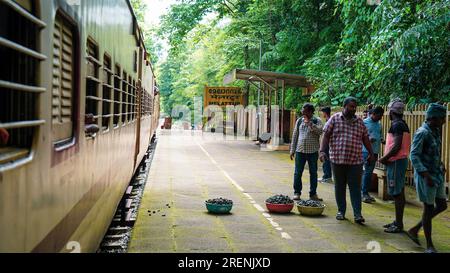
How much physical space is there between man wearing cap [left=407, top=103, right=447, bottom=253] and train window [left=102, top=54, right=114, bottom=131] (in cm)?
325

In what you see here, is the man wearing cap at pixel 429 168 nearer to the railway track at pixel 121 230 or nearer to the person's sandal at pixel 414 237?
the person's sandal at pixel 414 237

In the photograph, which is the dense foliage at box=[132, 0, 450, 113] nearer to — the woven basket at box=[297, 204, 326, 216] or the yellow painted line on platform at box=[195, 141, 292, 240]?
the yellow painted line on platform at box=[195, 141, 292, 240]

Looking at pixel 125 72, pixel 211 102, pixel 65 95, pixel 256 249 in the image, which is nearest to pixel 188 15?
pixel 211 102

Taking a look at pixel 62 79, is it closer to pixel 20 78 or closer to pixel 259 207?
pixel 20 78

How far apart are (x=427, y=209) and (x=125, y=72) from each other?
4312mm

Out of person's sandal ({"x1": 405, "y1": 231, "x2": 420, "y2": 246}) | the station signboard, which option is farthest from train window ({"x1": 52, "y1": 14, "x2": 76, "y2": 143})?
the station signboard

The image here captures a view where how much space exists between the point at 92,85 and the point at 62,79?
1.34 metres

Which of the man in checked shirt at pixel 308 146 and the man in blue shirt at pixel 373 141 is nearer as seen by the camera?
the man in checked shirt at pixel 308 146

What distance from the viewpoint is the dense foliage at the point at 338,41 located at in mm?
10859

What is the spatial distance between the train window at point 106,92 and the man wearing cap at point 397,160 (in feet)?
11.7

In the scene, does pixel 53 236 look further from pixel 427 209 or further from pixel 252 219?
pixel 252 219

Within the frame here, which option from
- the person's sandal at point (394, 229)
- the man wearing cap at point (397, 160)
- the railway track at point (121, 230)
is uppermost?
the man wearing cap at point (397, 160)

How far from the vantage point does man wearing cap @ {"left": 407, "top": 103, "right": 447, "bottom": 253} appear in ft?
19.1

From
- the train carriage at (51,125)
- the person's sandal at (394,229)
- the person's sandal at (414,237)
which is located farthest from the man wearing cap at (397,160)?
the train carriage at (51,125)
